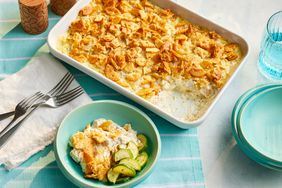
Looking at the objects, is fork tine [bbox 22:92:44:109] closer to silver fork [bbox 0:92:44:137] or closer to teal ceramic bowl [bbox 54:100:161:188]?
silver fork [bbox 0:92:44:137]

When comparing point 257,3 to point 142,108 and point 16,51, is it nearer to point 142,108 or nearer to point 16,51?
point 142,108

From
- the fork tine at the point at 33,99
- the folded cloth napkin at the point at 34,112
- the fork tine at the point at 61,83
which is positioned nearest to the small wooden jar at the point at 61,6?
the folded cloth napkin at the point at 34,112

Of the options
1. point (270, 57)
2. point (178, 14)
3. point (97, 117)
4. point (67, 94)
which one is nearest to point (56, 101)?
point (67, 94)

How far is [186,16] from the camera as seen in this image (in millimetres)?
2203

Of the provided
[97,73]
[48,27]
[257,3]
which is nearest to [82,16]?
[48,27]

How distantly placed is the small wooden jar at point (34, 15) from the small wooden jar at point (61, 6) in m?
0.08

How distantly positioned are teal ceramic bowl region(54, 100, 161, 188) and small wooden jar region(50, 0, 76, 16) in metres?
0.50

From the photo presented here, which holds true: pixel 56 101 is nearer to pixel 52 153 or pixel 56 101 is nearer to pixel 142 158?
pixel 52 153

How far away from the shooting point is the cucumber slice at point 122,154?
177cm

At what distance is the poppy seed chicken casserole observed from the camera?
200 cm

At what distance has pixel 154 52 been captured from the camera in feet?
6.79

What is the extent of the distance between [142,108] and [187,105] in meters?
0.16

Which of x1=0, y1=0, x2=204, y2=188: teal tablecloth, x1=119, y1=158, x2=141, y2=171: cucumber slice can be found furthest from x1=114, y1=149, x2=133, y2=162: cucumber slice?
x1=0, y1=0, x2=204, y2=188: teal tablecloth

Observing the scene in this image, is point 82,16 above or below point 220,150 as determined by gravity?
above
